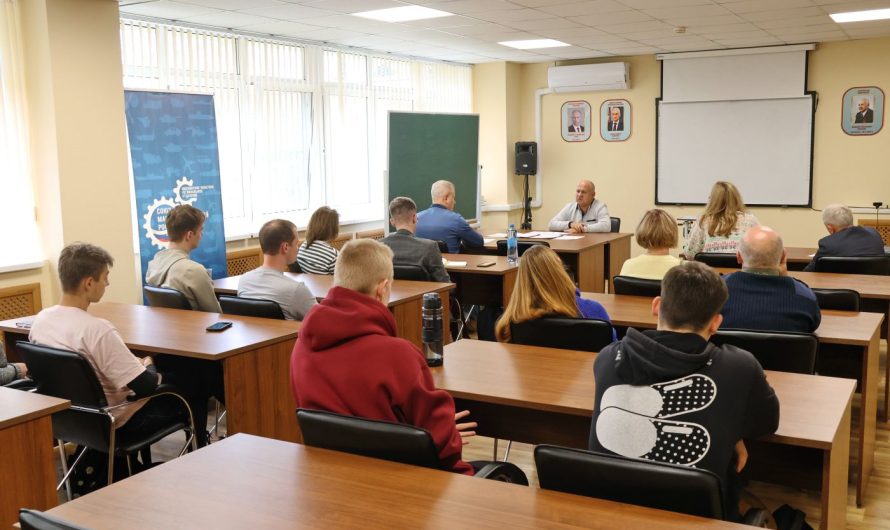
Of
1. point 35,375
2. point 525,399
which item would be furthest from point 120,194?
point 525,399

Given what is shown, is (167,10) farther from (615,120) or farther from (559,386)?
(615,120)

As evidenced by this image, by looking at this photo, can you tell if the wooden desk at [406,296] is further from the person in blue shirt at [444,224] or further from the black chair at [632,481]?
the black chair at [632,481]

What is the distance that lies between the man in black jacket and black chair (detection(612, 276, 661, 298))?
5.50 ft

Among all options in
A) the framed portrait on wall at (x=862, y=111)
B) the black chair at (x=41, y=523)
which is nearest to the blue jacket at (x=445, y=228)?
the framed portrait on wall at (x=862, y=111)

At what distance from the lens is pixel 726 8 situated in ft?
23.2

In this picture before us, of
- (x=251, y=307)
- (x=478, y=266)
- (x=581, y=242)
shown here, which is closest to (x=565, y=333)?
(x=251, y=307)

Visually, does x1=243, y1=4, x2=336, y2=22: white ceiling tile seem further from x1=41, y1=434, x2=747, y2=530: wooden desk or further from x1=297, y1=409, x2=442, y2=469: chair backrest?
x1=41, y1=434, x2=747, y2=530: wooden desk

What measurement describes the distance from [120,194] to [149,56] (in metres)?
1.44

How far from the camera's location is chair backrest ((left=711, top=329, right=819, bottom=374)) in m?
3.24

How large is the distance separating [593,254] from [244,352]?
416cm

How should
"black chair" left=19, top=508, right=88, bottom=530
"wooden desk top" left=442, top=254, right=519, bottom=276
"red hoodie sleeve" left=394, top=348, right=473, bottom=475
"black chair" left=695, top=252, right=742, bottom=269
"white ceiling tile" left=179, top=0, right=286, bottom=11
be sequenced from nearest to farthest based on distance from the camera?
"black chair" left=19, top=508, right=88, bottom=530 → "red hoodie sleeve" left=394, top=348, right=473, bottom=475 → "black chair" left=695, top=252, right=742, bottom=269 → "wooden desk top" left=442, top=254, right=519, bottom=276 → "white ceiling tile" left=179, top=0, right=286, bottom=11

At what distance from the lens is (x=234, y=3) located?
632 cm

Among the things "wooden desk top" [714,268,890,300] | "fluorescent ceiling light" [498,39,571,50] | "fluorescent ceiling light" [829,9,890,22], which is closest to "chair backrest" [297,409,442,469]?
"wooden desk top" [714,268,890,300]

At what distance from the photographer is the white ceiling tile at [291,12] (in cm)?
655
